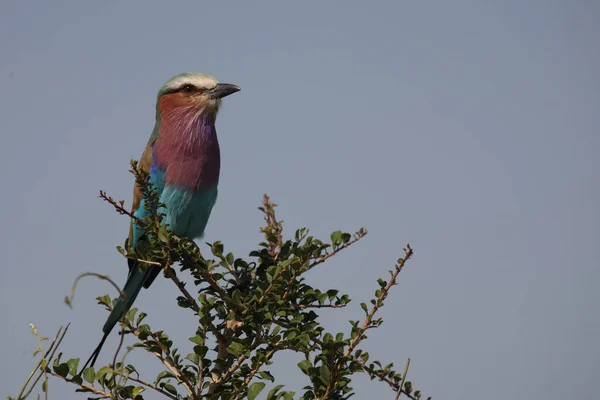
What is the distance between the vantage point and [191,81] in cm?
569

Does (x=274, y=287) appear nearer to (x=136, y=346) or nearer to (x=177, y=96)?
(x=136, y=346)

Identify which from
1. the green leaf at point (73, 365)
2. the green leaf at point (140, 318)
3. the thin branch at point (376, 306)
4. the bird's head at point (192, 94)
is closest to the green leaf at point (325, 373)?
the thin branch at point (376, 306)

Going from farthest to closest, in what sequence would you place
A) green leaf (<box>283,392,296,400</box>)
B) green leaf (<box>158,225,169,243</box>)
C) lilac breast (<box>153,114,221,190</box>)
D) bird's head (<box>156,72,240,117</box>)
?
bird's head (<box>156,72,240,117</box>), lilac breast (<box>153,114,221,190</box>), green leaf (<box>158,225,169,243</box>), green leaf (<box>283,392,296,400</box>)

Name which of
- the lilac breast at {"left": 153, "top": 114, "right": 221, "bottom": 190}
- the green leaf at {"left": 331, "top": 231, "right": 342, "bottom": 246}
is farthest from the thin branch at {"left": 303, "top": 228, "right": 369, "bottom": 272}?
the lilac breast at {"left": 153, "top": 114, "right": 221, "bottom": 190}

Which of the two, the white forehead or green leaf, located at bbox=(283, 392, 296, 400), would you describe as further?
the white forehead

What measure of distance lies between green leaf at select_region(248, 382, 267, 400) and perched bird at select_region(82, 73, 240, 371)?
1.72 m

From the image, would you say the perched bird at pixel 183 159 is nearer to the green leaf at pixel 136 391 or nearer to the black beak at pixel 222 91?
the black beak at pixel 222 91

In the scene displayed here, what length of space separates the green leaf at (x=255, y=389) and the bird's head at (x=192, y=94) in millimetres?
2923

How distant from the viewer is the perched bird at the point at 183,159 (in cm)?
499

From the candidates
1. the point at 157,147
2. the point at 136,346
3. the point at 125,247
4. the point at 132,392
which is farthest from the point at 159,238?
the point at 157,147

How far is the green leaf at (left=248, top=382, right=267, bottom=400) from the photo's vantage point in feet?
9.96

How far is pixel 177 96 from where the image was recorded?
5.67 metres

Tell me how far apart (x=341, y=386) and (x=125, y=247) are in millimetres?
1297

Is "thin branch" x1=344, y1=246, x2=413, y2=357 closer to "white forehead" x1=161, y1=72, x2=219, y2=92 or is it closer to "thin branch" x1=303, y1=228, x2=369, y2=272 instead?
"thin branch" x1=303, y1=228, x2=369, y2=272
